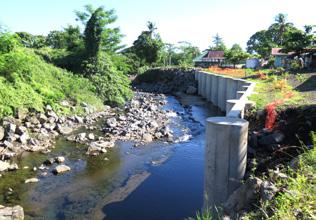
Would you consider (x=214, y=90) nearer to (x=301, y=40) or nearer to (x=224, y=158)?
Result: (x=301, y=40)

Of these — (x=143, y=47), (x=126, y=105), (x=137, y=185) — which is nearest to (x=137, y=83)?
(x=143, y=47)

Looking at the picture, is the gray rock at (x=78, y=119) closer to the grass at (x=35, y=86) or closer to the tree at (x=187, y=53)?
the grass at (x=35, y=86)

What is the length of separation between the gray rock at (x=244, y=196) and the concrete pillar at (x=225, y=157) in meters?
1.48

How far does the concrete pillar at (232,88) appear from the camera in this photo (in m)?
22.2

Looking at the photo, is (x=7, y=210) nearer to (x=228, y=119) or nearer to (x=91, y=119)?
(x=228, y=119)

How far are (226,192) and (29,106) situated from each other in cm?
1148

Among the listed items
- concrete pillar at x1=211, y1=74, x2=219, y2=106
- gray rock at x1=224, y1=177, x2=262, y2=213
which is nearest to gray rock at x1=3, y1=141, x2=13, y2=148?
gray rock at x1=224, y1=177, x2=262, y2=213

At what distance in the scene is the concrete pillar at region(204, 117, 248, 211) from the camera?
23.5 feet

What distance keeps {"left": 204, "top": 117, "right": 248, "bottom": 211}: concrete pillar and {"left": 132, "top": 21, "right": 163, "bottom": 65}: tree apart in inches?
1802

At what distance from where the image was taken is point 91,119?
18688 mm

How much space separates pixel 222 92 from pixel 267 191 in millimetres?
22592

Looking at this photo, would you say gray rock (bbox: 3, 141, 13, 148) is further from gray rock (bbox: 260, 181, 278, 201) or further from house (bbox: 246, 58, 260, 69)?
house (bbox: 246, 58, 260, 69)

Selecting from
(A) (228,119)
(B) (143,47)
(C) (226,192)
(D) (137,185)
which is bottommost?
(D) (137,185)

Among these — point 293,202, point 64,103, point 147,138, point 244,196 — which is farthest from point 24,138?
point 293,202
